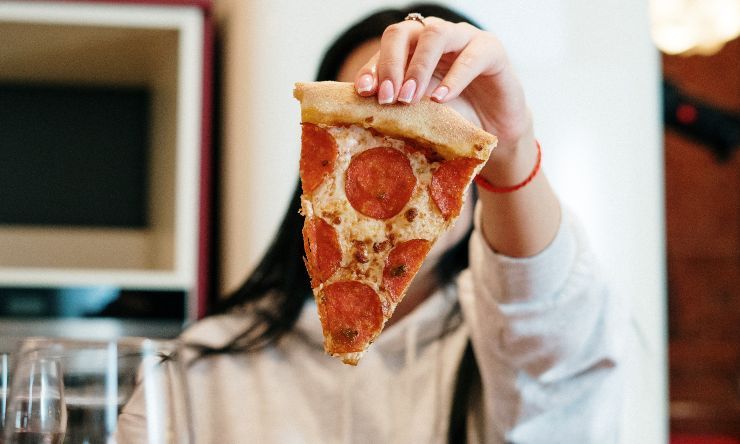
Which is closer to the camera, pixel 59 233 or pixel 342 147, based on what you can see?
pixel 342 147

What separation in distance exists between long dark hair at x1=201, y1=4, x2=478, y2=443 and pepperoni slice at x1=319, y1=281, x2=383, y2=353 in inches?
22.3

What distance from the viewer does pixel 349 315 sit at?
1.70 ft

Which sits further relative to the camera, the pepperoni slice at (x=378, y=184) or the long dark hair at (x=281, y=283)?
the long dark hair at (x=281, y=283)

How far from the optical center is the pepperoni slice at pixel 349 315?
0.51m

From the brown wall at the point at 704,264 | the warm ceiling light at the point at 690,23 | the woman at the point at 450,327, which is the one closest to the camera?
the woman at the point at 450,327

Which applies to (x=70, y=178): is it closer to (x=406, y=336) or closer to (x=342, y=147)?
(x=406, y=336)

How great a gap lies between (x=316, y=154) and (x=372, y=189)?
0.04 meters

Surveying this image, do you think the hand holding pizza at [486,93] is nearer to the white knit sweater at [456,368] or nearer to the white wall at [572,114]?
the white knit sweater at [456,368]

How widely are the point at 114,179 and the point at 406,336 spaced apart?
1.20 meters

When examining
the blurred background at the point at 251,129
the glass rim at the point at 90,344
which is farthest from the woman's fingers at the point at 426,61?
the blurred background at the point at 251,129

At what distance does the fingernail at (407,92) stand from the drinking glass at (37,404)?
0.26m

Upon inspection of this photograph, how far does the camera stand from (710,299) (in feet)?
11.9

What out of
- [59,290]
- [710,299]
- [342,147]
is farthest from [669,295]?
[342,147]

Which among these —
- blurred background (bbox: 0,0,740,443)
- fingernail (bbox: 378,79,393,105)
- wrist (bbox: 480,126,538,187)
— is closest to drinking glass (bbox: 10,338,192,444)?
fingernail (bbox: 378,79,393,105)
